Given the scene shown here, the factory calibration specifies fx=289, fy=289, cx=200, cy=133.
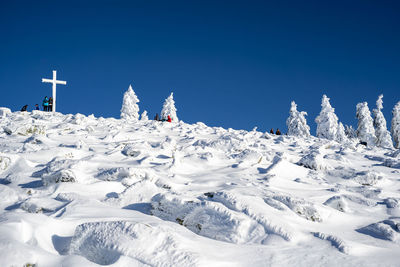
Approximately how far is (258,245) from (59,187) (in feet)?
10.0

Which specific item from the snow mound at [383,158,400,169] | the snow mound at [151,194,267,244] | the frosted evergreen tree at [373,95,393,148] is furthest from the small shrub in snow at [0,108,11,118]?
the frosted evergreen tree at [373,95,393,148]

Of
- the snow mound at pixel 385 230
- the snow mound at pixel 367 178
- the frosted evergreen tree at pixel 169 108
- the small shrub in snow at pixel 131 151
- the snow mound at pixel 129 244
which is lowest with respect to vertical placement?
the snow mound at pixel 385 230

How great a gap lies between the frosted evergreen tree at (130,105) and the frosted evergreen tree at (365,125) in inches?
1245

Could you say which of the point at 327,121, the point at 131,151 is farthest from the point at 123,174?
the point at 327,121

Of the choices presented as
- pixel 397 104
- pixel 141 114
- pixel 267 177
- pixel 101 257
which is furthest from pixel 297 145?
pixel 141 114

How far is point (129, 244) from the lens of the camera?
97.0 inches

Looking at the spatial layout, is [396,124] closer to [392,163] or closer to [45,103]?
[392,163]

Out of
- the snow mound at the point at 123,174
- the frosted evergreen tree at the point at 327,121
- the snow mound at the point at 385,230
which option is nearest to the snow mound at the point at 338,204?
the snow mound at the point at 385,230

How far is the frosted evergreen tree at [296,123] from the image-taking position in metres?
37.7

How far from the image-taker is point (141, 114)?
5306 centimetres

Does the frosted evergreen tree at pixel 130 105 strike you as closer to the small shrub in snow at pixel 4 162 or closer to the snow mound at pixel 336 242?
the small shrub in snow at pixel 4 162

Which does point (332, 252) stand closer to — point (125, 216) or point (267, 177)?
point (125, 216)

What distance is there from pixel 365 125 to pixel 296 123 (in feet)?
28.5

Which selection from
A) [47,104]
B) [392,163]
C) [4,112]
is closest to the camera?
[392,163]
